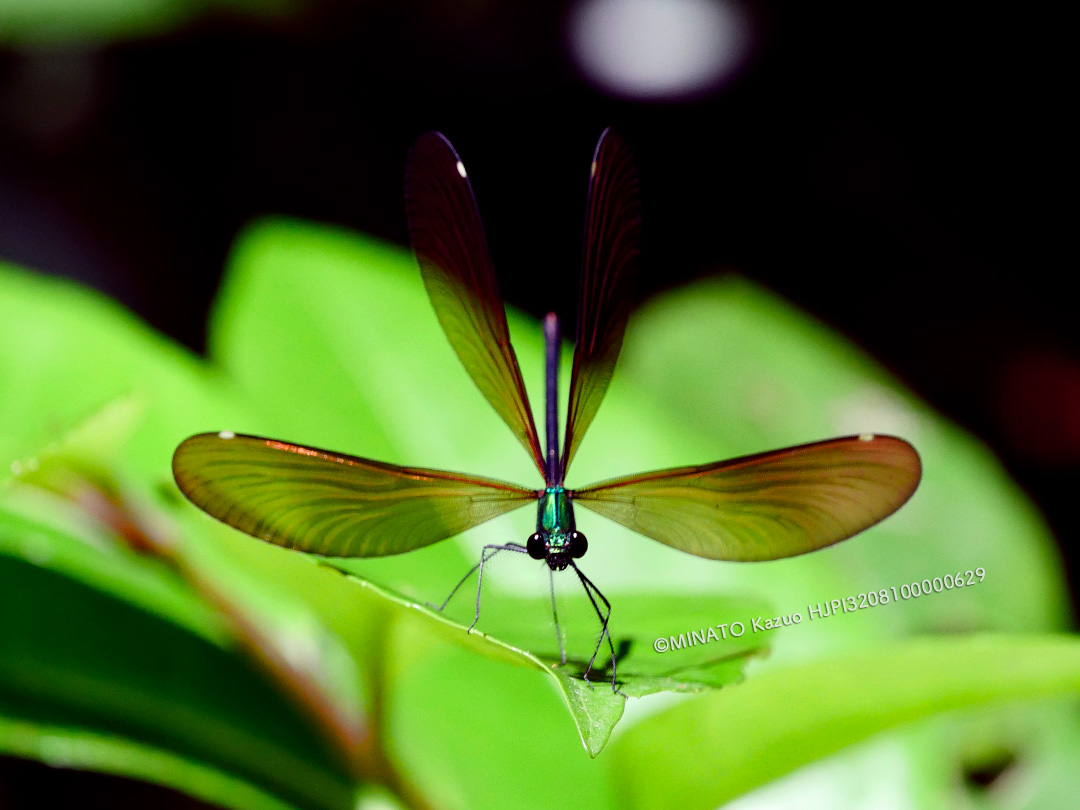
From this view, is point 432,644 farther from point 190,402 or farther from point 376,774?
point 190,402

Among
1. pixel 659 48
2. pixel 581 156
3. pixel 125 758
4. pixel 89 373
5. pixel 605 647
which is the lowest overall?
pixel 125 758

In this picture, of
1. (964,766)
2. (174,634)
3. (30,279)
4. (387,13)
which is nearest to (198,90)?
(387,13)

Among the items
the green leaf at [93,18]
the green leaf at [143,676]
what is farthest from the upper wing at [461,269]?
the green leaf at [93,18]

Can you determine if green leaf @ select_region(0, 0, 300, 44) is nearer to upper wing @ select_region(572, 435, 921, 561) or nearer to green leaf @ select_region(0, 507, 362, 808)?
green leaf @ select_region(0, 507, 362, 808)

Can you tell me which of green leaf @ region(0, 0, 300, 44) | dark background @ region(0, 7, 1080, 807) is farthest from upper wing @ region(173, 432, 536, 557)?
green leaf @ region(0, 0, 300, 44)

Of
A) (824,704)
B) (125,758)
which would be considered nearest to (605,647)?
(824,704)

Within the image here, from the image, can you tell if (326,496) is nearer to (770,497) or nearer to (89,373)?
(770,497)

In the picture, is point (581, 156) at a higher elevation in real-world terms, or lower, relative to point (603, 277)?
higher
